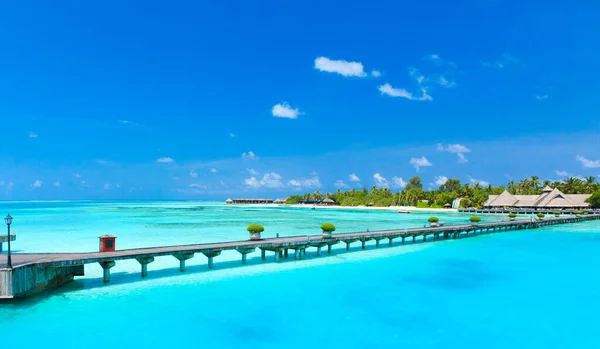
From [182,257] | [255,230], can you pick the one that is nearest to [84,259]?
[182,257]

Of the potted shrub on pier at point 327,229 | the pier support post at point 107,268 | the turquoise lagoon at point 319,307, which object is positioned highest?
the potted shrub on pier at point 327,229

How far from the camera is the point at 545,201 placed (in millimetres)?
91688

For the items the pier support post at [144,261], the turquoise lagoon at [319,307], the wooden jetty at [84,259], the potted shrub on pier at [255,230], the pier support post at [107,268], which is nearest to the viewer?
the turquoise lagoon at [319,307]

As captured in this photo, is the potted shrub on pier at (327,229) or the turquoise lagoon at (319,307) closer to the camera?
the turquoise lagoon at (319,307)

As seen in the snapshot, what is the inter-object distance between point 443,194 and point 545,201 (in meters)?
33.8

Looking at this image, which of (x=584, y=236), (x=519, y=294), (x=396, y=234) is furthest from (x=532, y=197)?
(x=519, y=294)

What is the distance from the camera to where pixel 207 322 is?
14.2m

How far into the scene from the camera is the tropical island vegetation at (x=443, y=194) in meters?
107

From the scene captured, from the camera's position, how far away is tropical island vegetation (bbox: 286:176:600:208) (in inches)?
4230

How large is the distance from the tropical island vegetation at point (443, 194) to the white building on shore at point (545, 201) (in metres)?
2.83

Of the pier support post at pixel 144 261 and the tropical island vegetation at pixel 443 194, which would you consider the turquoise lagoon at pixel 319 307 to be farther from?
the tropical island vegetation at pixel 443 194

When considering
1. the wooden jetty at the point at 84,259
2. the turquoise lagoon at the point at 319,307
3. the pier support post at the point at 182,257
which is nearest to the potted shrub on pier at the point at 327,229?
the wooden jetty at the point at 84,259

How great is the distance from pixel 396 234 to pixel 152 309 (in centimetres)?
2101

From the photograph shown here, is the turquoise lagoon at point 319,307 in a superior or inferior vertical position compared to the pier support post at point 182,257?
inferior
